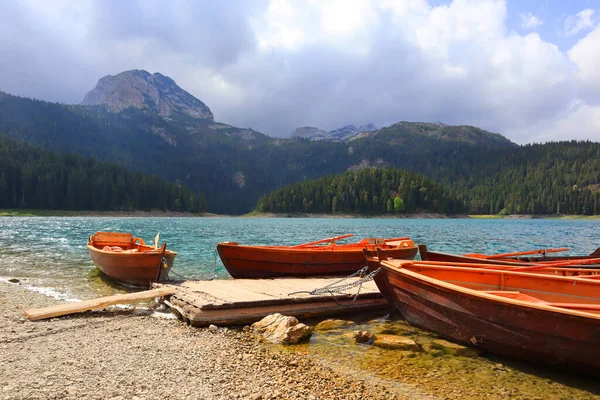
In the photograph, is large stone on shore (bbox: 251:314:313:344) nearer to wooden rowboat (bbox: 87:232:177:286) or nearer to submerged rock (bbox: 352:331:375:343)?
submerged rock (bbox: 352:331:375:343)

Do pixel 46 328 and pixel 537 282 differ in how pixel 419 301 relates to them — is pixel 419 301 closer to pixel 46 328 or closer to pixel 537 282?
pixel 537 282

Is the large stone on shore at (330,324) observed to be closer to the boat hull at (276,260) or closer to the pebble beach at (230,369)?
the pebble beach at (230,369)

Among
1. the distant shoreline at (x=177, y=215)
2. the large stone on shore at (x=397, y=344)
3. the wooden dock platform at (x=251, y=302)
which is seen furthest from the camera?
the distant shoreline at (x=177, y=215)

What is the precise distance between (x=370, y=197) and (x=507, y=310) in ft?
583

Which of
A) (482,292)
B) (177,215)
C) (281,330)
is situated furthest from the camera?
(177,215)

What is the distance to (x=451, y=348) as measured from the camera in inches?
359

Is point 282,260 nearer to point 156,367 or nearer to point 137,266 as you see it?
point 137,266

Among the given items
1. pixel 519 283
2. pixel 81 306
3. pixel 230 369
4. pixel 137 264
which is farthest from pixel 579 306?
pixel 137 264

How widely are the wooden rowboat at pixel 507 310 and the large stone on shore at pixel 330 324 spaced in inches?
62.4

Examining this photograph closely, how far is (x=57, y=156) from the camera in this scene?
16050 cm

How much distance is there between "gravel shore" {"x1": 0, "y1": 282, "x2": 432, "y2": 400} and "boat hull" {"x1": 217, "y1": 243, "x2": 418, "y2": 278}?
24.0 feet

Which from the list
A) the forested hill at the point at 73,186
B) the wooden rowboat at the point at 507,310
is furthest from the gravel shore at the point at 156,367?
the forested hill at the point at 73,186

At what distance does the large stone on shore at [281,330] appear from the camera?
9.17m

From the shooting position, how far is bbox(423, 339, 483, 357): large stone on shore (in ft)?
28.7
